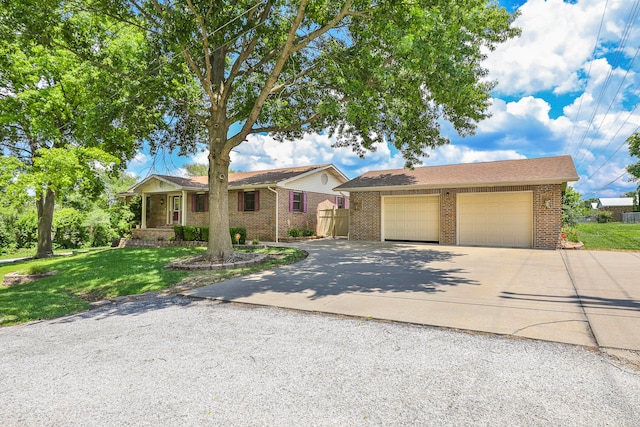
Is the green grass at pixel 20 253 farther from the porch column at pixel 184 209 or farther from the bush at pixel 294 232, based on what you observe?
the bush at pixel 294 232

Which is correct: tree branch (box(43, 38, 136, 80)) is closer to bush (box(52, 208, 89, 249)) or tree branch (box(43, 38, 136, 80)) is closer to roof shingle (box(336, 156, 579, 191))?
roof shingle (box(336, 156, 579, 191))

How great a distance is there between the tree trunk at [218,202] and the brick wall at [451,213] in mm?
8615

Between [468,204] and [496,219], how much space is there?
1278 mm

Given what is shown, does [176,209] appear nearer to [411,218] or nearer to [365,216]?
[365,216]

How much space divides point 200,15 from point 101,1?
2923 mm

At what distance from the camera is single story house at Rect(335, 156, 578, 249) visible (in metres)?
13.2

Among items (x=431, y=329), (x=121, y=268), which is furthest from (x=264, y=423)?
(x=121, y=268)

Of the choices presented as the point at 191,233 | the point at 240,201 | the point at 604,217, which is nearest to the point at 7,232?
the point at 191,233

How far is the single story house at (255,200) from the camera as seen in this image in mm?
17969

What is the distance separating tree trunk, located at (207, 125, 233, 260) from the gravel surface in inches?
222

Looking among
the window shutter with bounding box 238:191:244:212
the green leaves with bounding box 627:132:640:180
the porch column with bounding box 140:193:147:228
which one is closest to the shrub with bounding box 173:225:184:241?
the window shutter with bounding box 238:191:244:212

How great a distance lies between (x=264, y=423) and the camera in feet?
7.72

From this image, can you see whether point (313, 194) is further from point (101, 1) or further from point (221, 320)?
point (221, 320)

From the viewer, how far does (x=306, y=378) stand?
2992 millimetres
